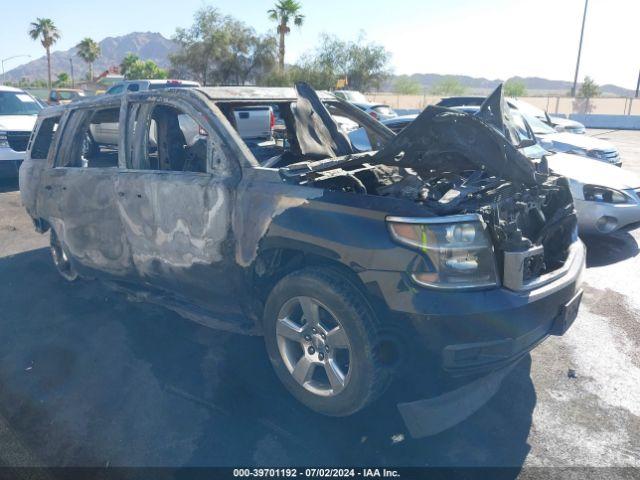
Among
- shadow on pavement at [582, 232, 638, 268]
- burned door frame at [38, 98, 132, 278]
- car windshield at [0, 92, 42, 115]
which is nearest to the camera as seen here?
burned door frame at [38, 98, 132, 278]

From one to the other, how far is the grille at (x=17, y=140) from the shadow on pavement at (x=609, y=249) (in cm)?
972

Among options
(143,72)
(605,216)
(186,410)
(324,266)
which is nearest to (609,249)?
(605,216)

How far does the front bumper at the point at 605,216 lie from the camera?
5453mm

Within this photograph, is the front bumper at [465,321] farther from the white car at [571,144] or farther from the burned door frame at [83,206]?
the white car at [571,144]

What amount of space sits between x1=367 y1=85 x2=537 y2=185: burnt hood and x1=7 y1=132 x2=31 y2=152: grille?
8.69 meters

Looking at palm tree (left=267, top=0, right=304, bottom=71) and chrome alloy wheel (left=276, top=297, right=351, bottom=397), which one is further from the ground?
palm tree (left=267, top=0, right=304, bottom=71)

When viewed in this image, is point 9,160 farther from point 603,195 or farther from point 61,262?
point 603,195

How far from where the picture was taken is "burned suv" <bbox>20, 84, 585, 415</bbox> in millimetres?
2449

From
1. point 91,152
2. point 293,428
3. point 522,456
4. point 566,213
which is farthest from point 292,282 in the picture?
point 91,152

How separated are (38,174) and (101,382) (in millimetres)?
2501

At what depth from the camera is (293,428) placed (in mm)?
2822

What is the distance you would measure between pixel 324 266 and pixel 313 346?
0.47 metres

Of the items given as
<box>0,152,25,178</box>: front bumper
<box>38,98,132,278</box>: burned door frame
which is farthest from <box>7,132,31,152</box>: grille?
<box>38,98,132,278</box>: burned door frame

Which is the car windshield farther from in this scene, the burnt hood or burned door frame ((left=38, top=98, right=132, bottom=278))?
the burnt hood
